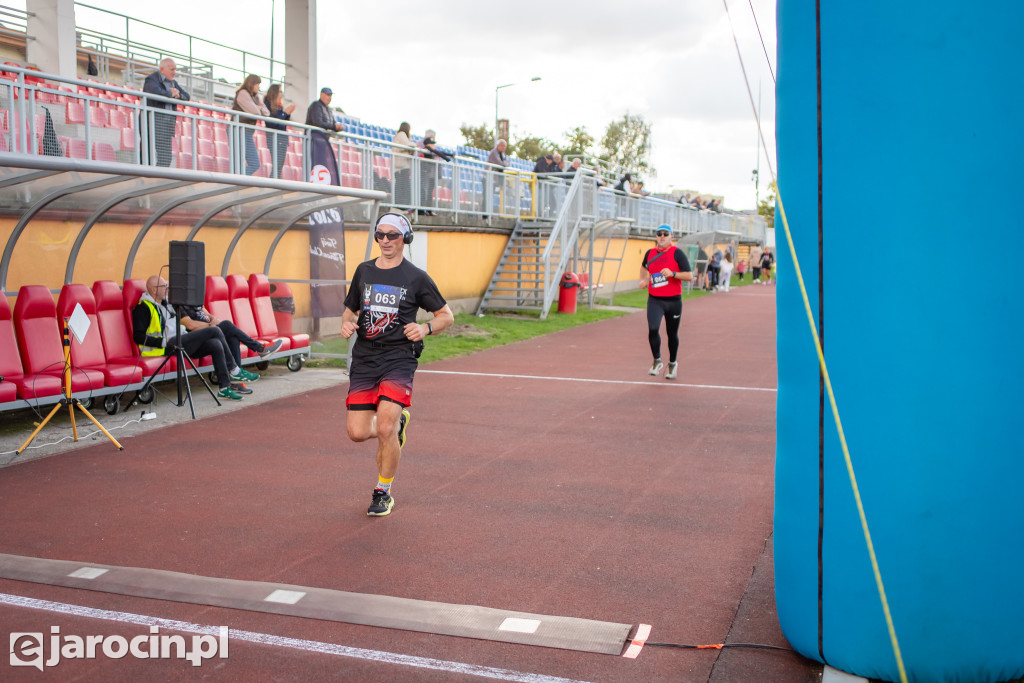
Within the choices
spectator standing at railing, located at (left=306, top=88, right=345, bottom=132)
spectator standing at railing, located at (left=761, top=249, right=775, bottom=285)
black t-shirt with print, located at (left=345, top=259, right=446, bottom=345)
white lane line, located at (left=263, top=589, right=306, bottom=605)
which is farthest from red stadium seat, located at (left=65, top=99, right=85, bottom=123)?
spectator standing at railing, located at (left=761, top=249, right=775, bottom=285)

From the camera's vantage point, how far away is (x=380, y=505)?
6227mm

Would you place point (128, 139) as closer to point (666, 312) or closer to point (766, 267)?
point (666, 312)

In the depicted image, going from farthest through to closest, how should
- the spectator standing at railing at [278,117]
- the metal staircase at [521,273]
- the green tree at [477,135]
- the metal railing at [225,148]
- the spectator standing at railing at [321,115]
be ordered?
the green tree at [477,135] < the metal staircase at [521,273] < the spectator standing at railing at [321,115] < the spectator standing at railing at [278,117] < the metal railing at [225,148]

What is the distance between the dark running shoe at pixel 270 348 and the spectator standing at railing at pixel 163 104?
2.74m

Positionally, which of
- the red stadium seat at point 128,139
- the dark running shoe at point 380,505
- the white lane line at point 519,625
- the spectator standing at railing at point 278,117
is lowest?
the white lane line at point 519,625

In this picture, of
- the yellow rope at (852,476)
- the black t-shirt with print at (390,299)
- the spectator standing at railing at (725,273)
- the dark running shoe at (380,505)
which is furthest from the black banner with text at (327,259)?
the spectator standing at railing at (725,273)

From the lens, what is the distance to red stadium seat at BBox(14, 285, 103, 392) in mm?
9195

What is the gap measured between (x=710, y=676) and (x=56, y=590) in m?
3.36

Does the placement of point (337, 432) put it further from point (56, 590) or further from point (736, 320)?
point (736, 320)

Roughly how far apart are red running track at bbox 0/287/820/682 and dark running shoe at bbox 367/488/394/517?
3.6 inches

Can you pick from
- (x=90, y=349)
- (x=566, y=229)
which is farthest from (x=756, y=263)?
(x=90, y=349)

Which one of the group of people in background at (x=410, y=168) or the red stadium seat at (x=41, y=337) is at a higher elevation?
the group of people in background at (x=410, y=168)

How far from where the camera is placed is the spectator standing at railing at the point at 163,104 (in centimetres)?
1199

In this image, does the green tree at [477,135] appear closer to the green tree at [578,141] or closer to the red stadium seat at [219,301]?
the green tree at [578,141]
